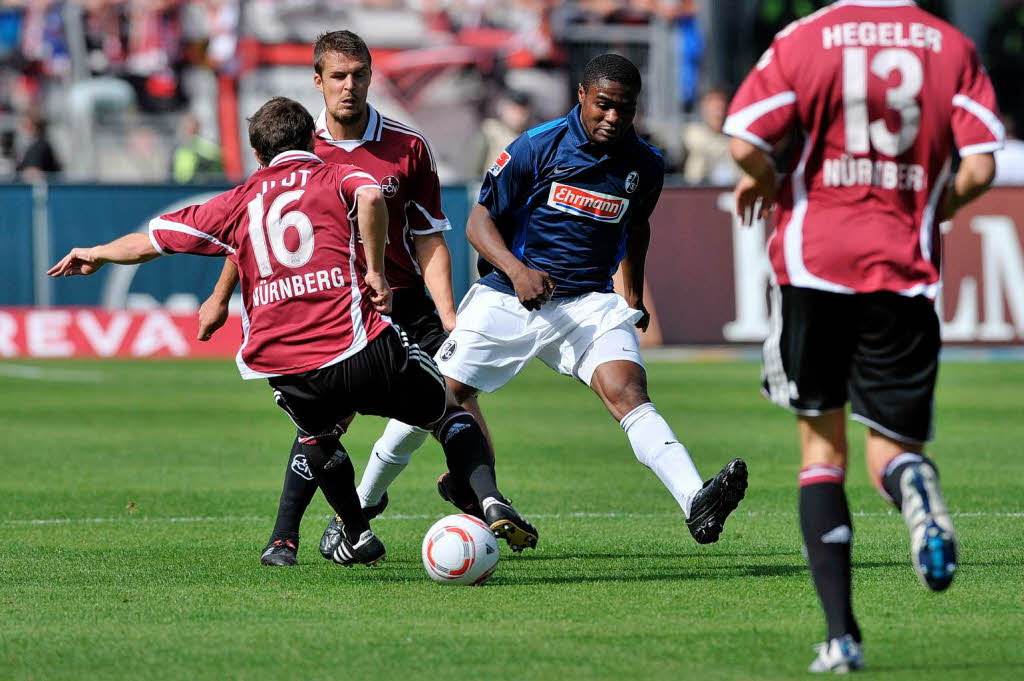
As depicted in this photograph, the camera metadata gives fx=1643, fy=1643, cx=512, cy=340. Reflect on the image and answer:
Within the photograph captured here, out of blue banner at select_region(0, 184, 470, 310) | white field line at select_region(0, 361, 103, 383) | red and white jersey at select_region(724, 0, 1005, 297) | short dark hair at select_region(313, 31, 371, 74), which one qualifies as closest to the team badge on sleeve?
short dark hair at select_region(313, 31, 371, 74)

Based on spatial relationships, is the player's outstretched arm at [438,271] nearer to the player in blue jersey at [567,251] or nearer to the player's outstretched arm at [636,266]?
the player in blue jersey at [567,251]

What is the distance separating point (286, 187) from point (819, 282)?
2251 millimetres

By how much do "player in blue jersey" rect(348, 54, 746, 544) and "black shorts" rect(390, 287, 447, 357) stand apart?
4.4 inches

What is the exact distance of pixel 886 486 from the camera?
4871 mm

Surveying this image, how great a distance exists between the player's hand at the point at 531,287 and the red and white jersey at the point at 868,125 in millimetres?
2040

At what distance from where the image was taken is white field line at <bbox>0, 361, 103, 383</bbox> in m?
16.1

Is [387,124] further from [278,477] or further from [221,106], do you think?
[221,106]

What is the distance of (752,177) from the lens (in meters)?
4.83

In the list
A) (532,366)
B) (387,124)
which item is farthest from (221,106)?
(387,124)

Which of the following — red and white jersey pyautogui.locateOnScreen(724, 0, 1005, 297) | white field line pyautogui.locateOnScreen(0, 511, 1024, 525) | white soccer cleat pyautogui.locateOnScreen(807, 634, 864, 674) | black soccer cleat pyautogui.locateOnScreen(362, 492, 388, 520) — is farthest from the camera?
white field line pyautogui.locateOnScreen(0, 511, 1024, 525)

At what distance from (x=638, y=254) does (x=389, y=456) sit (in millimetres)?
1423

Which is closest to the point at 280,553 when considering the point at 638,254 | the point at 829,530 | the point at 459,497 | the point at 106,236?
the point at 459,497

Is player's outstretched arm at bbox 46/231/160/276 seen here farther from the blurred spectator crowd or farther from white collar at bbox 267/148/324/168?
the blurred spectator crowd

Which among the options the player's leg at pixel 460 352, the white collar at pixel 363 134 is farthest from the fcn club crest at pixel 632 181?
the white collar at pixel 363 134
